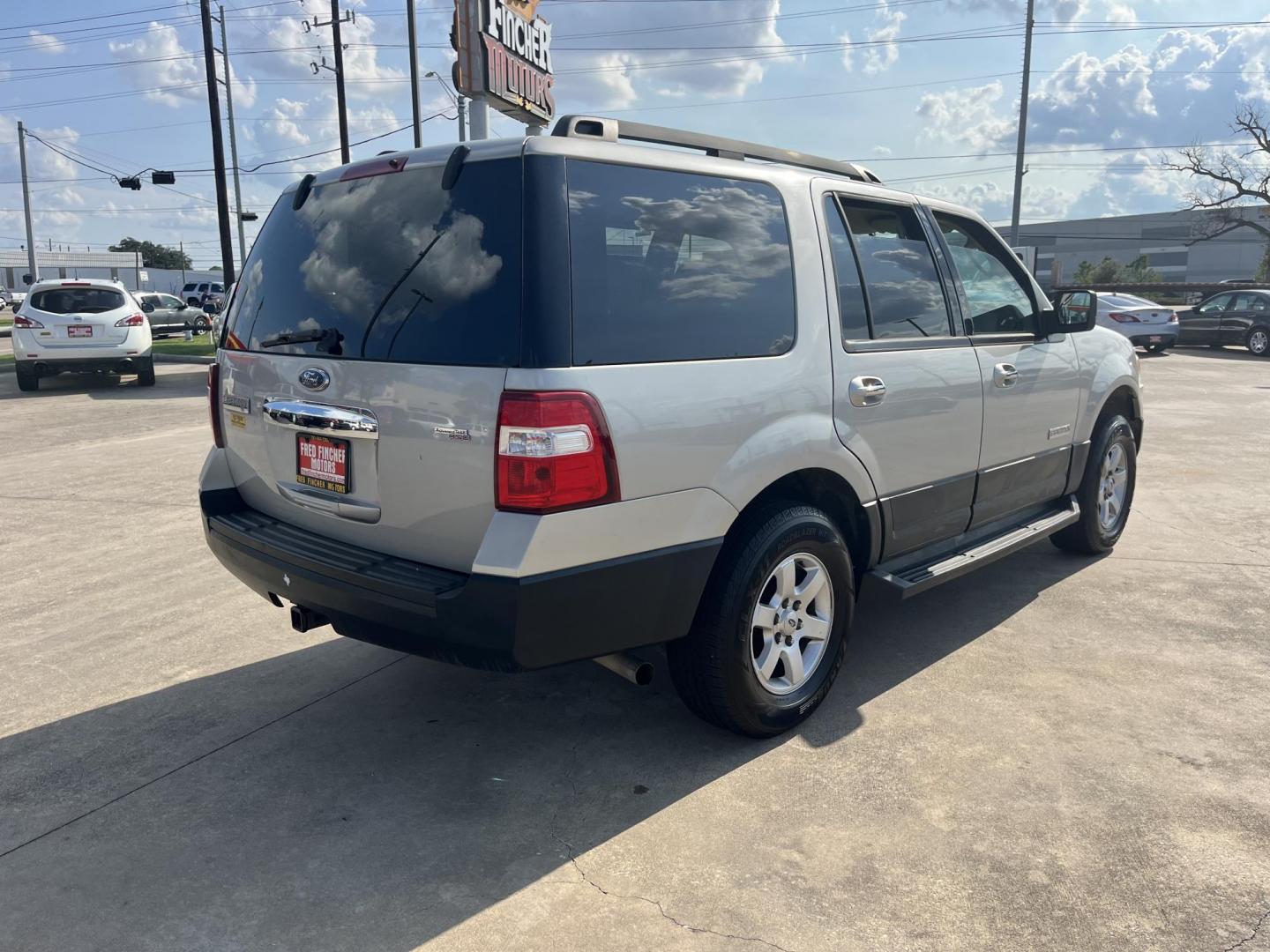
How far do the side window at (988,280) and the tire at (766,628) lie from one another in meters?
1.59

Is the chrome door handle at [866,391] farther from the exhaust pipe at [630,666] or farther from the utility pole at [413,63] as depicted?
the utility pole at [413,63]

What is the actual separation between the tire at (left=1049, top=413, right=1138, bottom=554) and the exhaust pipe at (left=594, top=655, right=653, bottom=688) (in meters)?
3.23

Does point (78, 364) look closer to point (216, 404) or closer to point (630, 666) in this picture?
point (216, 404)

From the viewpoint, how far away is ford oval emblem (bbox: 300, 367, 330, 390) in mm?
3135

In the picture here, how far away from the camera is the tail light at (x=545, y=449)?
8.70 feet

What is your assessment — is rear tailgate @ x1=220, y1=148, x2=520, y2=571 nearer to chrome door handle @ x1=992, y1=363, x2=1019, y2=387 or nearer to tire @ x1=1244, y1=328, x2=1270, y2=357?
chrome door handle @ x1=992, y1=363, x2=1019, y2=387

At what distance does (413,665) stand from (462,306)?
6.40 ft

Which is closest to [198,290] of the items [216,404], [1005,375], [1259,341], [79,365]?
[79,365]

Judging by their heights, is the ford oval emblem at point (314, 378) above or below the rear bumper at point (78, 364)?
above

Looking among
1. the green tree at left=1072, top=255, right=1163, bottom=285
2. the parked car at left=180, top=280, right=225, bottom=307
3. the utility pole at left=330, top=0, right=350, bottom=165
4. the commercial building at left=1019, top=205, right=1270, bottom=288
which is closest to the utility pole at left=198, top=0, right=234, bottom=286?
the utility pole at left=330, top=0, right=350, bottom=165

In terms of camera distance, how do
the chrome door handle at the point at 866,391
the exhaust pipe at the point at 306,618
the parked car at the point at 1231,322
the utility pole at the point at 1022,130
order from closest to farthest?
the exhaust pipe at the point at 306,618 → the chrome door handle at the point at 866,391 → the parked car at the point at 1231,322 → the utility pole at the point at 1022,130

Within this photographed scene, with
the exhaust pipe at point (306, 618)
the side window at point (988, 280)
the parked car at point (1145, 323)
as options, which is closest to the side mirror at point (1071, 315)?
the side window at point (988, 280)

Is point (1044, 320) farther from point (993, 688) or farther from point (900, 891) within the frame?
point (900, 891)

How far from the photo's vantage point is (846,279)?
3676 millimetres
